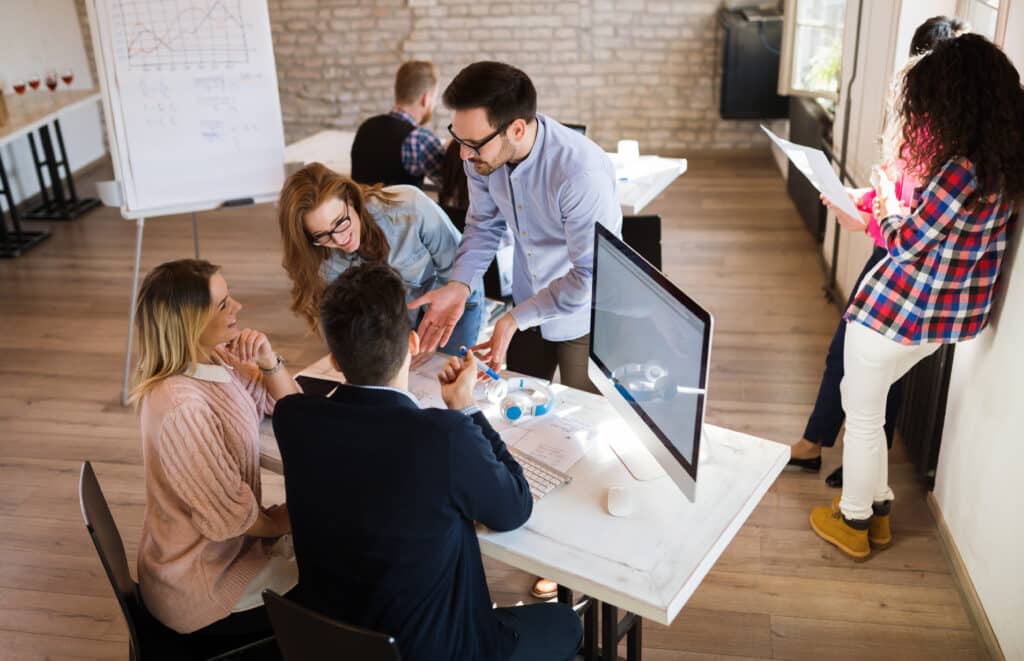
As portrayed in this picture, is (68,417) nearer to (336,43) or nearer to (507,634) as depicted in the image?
(507,634)

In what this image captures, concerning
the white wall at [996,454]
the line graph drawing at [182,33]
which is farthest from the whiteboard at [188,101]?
the white wall at [996,454]

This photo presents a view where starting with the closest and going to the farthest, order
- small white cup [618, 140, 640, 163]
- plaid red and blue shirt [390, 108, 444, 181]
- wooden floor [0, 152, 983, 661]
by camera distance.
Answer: wooden floor [0, 152, 983, 661], plaid red and blue shirt [390, 108, 444, 181], small white cup [618, 140, 640, 163]

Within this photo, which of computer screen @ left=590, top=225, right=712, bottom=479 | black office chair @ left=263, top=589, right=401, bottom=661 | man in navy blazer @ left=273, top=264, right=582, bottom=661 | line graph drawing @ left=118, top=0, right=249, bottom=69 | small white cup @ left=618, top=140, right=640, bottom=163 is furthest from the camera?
small white cup @ left=618, top=140, right=640, bottom=163

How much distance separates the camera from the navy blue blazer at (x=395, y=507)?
166cm

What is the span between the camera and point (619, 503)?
2000mm

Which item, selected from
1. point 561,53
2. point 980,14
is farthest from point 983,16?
point 561,53

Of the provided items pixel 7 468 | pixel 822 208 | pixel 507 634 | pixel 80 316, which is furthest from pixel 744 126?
pixel 507 634

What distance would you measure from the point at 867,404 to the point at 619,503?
1.11 m

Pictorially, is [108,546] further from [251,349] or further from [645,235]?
[645,235]

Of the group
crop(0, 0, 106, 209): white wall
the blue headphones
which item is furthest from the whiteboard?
crop(0, 0, 106, 209): white wall

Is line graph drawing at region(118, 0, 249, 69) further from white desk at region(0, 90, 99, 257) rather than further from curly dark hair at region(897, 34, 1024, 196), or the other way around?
curly dark hair at region(897, 34, 1024, 196)

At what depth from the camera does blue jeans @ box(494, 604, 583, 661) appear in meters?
1.98

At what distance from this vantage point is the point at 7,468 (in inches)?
147

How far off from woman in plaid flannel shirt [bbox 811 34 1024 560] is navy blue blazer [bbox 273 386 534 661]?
1.30 meters
